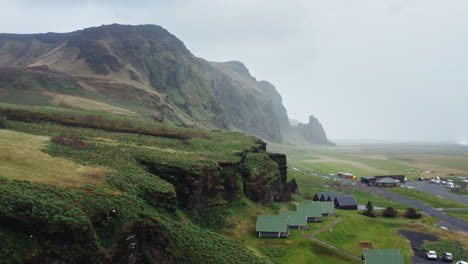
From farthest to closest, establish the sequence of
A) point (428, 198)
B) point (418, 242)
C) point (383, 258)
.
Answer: point (428, 198) → point (418, 242) → point (383, 258)

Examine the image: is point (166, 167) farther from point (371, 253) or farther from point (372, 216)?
point (372, 216)

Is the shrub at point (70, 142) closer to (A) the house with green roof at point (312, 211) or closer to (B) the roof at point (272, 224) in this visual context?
(B) the roof at point (272, 224)

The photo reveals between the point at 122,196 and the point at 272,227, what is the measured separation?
29854 mm

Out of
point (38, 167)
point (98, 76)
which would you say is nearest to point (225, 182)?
point (38, 167)

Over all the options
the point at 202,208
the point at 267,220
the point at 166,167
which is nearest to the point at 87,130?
the point at 166,167

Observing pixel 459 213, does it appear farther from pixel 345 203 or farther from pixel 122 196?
pixel 122 196

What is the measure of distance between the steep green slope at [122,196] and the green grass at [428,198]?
6352 centimetres

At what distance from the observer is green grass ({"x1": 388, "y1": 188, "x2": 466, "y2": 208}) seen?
311 ft

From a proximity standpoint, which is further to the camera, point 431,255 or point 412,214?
point 412,214

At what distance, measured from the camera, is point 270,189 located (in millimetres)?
70125

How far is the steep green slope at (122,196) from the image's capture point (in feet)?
74.0

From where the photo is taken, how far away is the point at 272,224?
52719 mm

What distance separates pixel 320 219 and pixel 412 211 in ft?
98.4

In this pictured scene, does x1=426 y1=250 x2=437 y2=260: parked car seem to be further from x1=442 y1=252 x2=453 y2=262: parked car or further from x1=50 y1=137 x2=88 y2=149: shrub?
x1=50 y1=137 x2=88 y2=149: shrub
